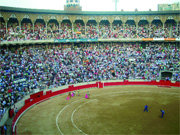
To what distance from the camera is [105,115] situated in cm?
2270

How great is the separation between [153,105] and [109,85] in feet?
45.0

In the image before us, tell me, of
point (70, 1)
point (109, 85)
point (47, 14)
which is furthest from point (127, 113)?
point (70, 1)

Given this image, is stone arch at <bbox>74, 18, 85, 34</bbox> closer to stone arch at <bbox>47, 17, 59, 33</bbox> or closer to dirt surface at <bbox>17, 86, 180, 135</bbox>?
stone arch at <bbox>47, 17, 59, 33</bbox>

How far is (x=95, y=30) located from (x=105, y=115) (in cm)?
3133

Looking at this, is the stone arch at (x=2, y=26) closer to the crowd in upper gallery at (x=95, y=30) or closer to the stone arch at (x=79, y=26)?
the crowd in upper gallery at (x=95, y=30)

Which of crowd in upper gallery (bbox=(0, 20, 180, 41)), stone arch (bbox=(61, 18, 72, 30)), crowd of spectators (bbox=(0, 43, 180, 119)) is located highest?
stone arch (bbox=(61, 18, 72, 30))

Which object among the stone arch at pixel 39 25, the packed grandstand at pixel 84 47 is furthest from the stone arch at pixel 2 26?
the stone arch at pixel 39 25

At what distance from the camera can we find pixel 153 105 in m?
25.8

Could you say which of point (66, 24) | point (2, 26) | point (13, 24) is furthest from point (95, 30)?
point (2, 26)

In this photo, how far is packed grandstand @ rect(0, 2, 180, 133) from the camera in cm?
3747

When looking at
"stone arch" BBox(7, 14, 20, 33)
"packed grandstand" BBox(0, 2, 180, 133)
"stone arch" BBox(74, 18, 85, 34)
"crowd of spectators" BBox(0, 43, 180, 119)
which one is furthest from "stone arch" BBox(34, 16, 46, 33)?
"stone arch" BBox(74, 18, 85, 34)

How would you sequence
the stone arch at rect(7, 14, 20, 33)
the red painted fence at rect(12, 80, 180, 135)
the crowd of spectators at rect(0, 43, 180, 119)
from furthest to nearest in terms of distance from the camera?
the stone arch at rect(7, 14, 20, 33)
the crowd of spectators at rect(0, 43, 180, 119)
the red painted fence at rect(12, 80, 180, 135)

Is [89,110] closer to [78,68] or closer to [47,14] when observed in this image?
[78,68]

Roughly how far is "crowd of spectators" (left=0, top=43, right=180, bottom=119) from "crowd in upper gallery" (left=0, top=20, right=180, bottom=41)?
2314 millimetres
